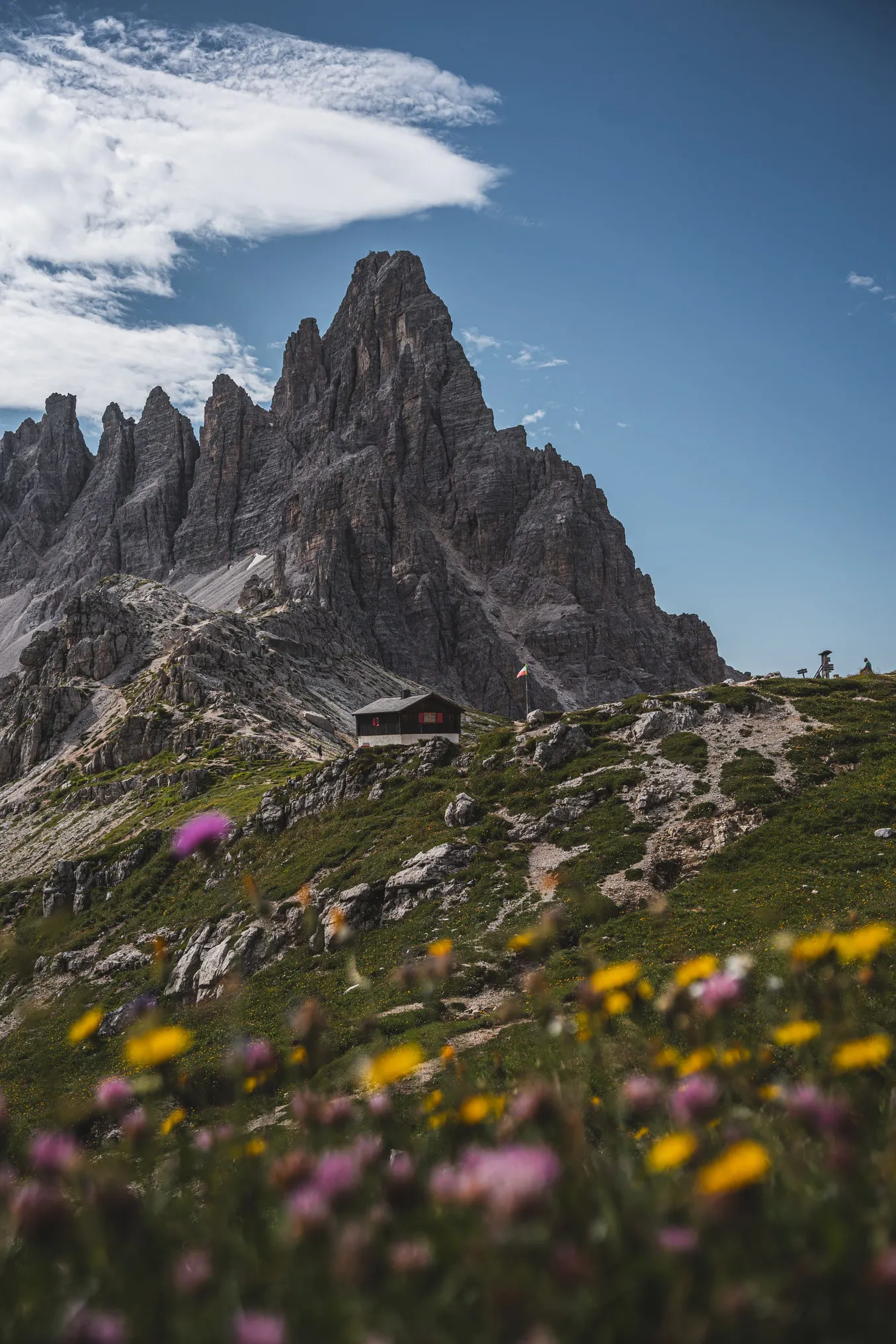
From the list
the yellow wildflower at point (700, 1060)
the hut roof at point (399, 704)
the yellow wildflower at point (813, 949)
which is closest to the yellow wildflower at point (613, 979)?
the yellow wildflower at point (700, 1060)

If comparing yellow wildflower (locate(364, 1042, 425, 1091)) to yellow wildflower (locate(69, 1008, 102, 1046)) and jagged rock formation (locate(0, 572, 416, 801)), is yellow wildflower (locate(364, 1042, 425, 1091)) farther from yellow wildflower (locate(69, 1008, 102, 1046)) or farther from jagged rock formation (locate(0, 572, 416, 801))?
jagged rock formation (locate(0, 572, 416, 801))

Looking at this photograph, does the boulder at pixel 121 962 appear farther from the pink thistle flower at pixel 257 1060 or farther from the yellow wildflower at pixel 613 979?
the yellow wildflower at pixel 613 979

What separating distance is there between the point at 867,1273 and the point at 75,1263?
11.6ft

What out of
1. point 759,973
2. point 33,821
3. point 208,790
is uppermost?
point 759,973

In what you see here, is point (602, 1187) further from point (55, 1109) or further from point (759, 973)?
point (759, 973)

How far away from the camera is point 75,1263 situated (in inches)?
147

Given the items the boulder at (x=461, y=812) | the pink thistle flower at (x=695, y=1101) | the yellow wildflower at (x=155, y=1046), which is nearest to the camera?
the pink thistle flower at (x=695, y=1101)

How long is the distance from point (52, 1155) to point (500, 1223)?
2286 millimetres

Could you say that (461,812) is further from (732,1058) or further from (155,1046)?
(155,1046)

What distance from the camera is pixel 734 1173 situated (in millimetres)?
3084

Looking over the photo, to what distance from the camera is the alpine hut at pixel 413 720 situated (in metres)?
66.8

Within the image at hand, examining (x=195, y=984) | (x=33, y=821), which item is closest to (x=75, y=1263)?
(x=195, y=984)

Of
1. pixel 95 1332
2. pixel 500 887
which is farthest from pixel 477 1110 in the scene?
pixel 500 887

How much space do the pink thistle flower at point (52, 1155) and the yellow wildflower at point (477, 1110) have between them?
2111 mm
